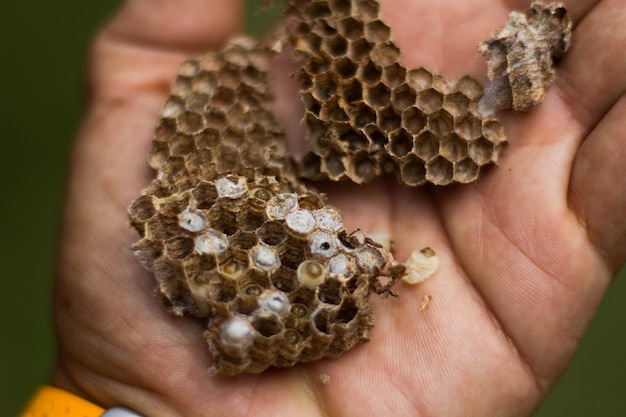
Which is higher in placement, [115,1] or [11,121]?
[115,1]

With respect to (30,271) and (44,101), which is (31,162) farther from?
(30,271)

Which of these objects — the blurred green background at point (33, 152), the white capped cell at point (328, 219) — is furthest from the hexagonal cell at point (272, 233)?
the blurred green background at point (33, 152)

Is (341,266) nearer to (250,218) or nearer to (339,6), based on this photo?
(250,218)

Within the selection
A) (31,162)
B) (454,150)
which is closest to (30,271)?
(31,162)

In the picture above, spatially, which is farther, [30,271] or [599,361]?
[30,271]

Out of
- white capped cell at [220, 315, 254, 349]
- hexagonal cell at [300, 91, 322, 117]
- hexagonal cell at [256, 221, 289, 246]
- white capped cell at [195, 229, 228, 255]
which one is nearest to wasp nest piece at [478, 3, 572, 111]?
hexagonal cell at [300, 91, 322, 117]

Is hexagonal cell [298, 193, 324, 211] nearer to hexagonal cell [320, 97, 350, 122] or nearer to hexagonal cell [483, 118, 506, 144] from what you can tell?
hexagonal cell [320, 97, 350, 122]

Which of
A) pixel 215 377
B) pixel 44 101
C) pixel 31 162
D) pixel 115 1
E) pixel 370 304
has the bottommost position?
pixel 31 162

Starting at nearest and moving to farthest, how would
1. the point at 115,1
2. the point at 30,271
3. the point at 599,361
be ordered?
the point at 599,361, the point at 30,271, the point at 115,1
